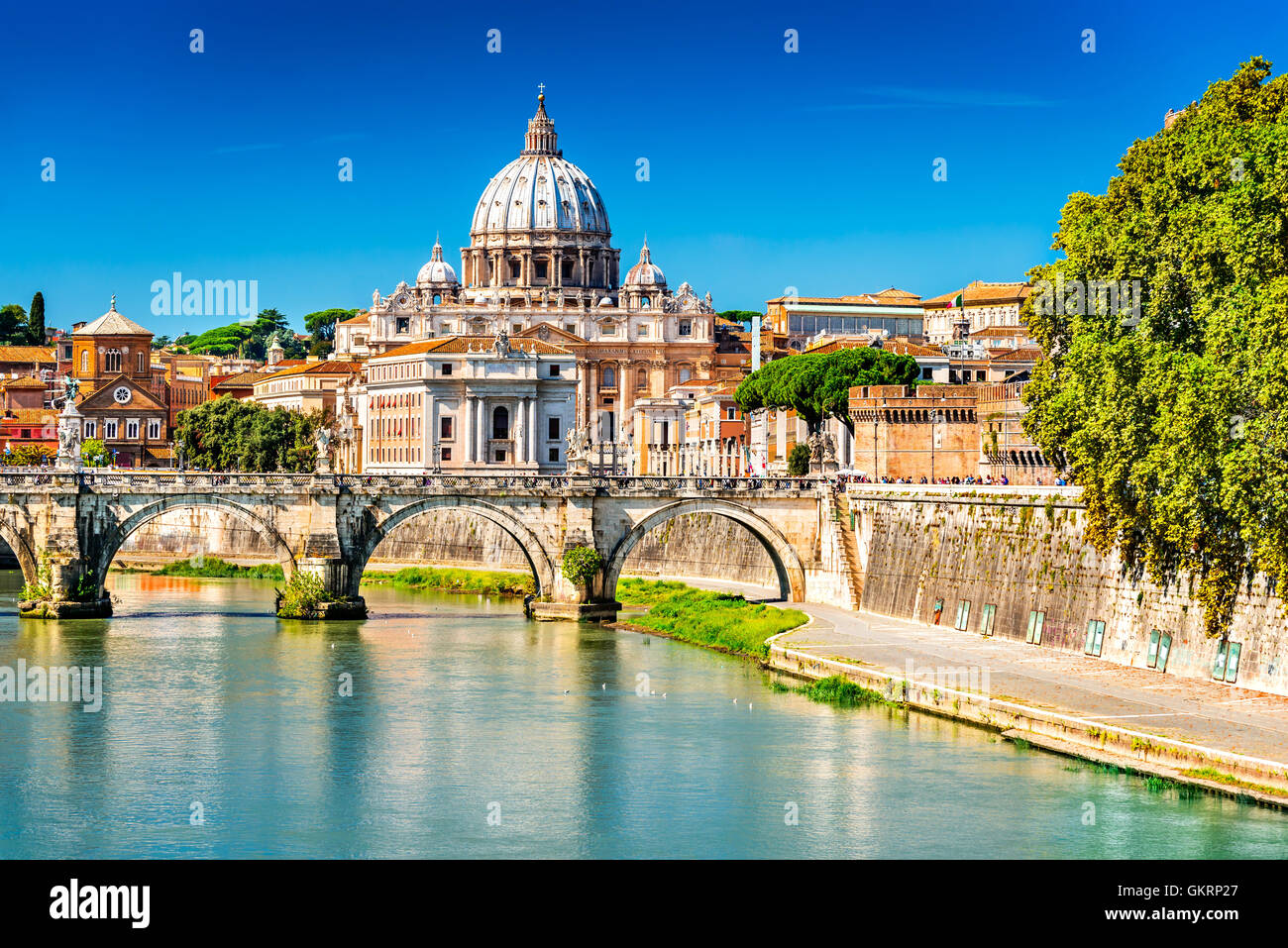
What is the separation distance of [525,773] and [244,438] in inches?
2894

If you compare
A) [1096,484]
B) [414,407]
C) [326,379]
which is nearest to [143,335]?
[326,379]

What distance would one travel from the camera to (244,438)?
10162 centimetres

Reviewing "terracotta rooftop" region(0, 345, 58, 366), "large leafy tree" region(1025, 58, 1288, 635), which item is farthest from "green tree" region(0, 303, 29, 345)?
"large leafy tree" region(1025, 58, 1288, 635)

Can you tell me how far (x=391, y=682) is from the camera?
131 feet

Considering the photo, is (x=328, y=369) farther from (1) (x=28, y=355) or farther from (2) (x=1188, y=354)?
(2) (x=1188, y=354)

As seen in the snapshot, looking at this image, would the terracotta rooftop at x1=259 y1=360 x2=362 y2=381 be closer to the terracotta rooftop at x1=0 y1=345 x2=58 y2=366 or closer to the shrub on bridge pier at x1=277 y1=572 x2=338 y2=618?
the terracotta rooftop at x1=0 y1=345 x2=58 y2=366

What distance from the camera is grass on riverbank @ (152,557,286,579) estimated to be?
70125mm

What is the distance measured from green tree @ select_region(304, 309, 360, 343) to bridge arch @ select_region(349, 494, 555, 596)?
128 meters

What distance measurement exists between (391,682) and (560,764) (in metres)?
9.34

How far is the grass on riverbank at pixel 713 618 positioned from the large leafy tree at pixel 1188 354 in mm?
10208

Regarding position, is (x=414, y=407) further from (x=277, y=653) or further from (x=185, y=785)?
(x=185, y=785)

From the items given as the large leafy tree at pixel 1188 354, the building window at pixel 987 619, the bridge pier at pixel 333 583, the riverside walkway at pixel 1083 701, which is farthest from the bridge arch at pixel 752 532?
the large leafy tree at pixel 1188 354

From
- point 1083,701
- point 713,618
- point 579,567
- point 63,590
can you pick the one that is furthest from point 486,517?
point 1083,701
